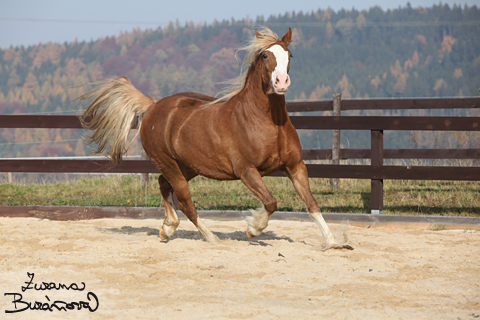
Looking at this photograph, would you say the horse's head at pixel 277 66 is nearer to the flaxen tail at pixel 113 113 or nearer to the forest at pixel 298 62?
the flaxen tail at pixel 113 113

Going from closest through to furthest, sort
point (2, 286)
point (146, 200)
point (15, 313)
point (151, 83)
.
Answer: point (15, 313) → point (2, 286) → point (146, 200) → point (151, 83)

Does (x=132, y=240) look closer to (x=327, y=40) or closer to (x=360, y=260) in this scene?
(x=360, y=260)

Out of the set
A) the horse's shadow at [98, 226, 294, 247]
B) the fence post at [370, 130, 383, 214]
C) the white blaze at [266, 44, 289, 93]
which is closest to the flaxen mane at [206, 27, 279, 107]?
the white blaze at [266, 44, 289, 93]

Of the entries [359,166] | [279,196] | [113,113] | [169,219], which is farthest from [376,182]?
[113,113]

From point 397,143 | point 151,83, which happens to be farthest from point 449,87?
point 151,83

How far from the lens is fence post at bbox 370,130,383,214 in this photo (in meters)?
6.43

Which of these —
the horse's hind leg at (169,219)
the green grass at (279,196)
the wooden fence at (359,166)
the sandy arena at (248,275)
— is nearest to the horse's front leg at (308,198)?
the sandy arena at (248,275)

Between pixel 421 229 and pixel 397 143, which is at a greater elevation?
pixel 421 229

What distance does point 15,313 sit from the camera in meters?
2.83

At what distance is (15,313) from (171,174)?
2.75 metres

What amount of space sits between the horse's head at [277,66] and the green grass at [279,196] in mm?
3227

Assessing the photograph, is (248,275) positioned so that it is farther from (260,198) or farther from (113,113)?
(113,113)

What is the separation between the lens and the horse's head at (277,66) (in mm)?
4129

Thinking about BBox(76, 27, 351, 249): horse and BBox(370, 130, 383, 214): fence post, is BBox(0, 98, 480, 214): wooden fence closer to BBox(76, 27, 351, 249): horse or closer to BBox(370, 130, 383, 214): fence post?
BBox(370, 130, 383, 214): fence post
